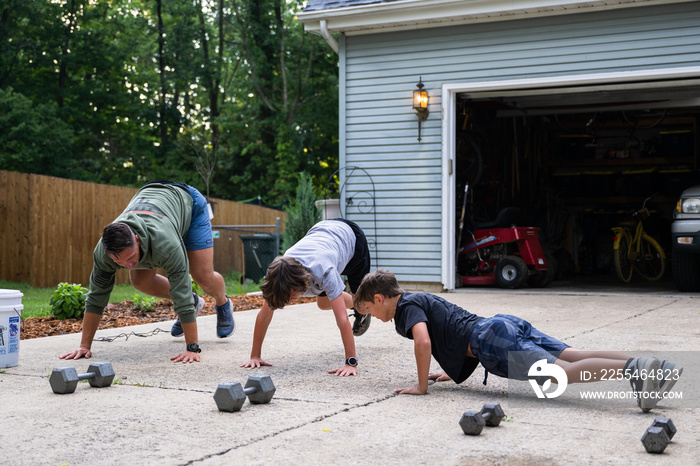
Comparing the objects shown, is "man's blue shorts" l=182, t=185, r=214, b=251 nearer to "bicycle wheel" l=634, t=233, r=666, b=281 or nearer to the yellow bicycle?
the yellow bicycle

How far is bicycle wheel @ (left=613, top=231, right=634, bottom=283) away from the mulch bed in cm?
606

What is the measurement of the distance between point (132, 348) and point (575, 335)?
11.0 ft

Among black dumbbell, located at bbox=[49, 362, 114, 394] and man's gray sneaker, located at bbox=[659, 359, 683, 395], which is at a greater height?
man's gray sneaker, located at bbox=[659, 359, 683, 395]

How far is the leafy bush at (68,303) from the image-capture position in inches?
272

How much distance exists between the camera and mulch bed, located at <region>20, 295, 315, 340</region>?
6.23 m

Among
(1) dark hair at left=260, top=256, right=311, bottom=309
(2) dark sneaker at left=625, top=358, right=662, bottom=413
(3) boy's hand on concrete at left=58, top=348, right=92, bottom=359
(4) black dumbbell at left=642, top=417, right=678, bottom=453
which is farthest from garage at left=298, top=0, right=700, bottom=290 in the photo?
(4) black dumbbell at left=642, top=417, right=678, bottom=453

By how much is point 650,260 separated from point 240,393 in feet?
35.5

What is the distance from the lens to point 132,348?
513 cm

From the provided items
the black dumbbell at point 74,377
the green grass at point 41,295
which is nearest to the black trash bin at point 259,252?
the green grass at point 41,295

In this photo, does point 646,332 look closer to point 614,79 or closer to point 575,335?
point 575,335

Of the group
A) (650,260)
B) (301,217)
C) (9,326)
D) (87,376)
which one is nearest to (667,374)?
(87,376)

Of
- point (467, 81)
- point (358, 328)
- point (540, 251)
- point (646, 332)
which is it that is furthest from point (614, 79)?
point (358, 328)

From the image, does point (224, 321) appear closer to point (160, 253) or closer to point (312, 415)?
point (160, 253)

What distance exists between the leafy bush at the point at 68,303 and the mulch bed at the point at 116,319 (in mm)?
84
